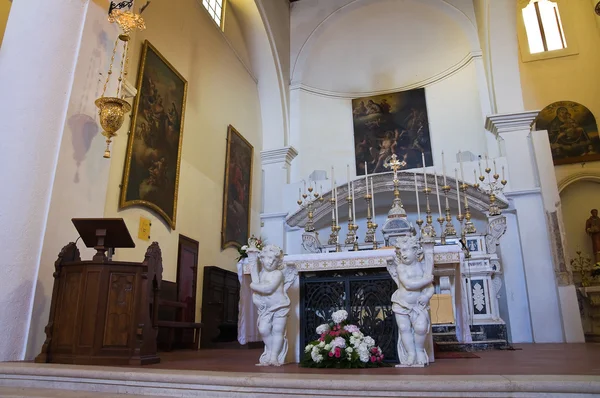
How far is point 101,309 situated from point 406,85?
984cm

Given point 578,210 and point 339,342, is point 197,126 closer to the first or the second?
point 339,342

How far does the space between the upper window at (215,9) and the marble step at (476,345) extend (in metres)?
7.42

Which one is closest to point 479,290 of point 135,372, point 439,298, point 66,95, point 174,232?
point 439,298

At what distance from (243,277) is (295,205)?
5906 millimetres

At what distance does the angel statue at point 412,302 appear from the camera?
3475 millimetres

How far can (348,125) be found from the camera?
39.2 ft

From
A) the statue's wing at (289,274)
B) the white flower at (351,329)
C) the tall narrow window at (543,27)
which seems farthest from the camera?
the tall narrow window at (543,27)

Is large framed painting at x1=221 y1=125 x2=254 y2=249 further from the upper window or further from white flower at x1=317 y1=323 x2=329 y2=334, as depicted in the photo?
white flower at x1=317 y1=323 x2=329 y2=334

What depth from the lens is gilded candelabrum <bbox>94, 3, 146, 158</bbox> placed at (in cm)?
478

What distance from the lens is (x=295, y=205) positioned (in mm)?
10352

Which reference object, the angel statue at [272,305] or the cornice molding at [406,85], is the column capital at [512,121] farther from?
the angel statue at [272,305]

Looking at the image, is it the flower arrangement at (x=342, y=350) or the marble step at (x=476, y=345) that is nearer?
the flower arrangement at (x=342, y=350)

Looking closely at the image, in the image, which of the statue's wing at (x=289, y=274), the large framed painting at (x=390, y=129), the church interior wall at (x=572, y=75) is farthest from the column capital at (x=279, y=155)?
the statue's wing at (x=289, y=274)

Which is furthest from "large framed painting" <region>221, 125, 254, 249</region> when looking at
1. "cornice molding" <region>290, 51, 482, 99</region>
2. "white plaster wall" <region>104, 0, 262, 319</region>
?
"cornice molding" <region>290, 51, 482, 99</region>
